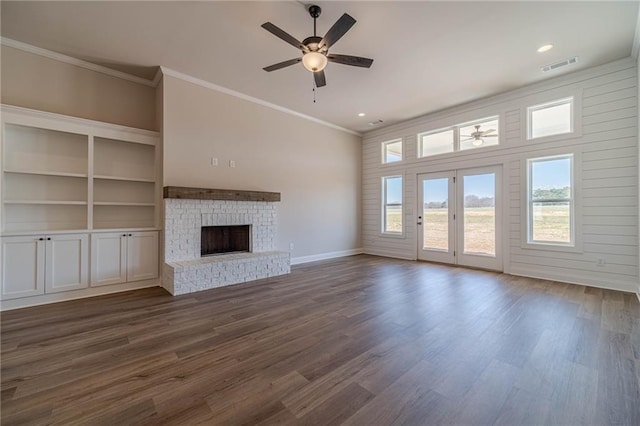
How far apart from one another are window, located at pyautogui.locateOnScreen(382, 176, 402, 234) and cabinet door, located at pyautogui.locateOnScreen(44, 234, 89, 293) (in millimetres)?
5987

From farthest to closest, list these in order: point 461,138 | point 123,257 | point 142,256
Answer: point 461,138 < point 142,256 < point 123,257

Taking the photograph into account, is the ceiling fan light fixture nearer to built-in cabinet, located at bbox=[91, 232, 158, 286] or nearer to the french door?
built-in cabinet, located at bbox=[91, 232, 158, 286]

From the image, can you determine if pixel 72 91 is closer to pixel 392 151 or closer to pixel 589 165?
pixel 392 151

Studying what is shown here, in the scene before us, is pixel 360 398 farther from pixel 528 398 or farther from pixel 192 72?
pixel 192 72

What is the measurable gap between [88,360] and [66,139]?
3.34m

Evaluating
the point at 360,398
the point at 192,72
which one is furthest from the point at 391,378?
the point at 192,72

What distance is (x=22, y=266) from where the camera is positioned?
3.19m

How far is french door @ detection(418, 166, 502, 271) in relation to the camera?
17.0 ft

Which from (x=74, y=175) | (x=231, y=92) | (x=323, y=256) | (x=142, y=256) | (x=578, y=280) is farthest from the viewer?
(x=323, y=256)

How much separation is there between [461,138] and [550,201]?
203 centimetres

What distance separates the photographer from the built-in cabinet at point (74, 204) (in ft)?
10.7

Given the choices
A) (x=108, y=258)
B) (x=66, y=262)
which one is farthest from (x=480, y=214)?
(x=66, y=262)

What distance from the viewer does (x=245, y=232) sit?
5.10 metres

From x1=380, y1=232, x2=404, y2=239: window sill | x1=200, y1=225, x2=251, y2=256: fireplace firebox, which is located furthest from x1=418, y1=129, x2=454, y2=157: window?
x1=200, y1=225, x2=251, y2=256: fireplace firebox
